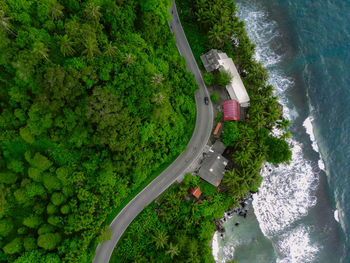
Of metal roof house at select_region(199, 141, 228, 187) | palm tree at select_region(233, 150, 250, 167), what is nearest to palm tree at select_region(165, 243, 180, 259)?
metal roof house at select_region(199, 141, 228, 187)

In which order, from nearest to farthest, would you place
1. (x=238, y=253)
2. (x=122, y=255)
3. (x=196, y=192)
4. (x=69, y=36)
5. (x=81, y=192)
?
(x=69, y=36), (x=81, y=192), (x=122, y=255), (x=196, y=192), (x=238, y=253)

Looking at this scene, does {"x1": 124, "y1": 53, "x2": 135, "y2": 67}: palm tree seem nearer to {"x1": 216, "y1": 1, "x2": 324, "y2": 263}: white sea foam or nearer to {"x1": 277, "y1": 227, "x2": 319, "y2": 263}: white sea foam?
{"x1": 216, "y1": 1, "x2": 324, "y2": 263}: white sea foam

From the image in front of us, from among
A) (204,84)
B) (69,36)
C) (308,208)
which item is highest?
(69,36)

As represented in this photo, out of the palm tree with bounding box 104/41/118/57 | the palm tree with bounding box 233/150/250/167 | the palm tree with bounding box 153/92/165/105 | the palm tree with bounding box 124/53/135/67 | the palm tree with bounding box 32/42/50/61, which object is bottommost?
the palm tree with bounding box 233/150/250/167

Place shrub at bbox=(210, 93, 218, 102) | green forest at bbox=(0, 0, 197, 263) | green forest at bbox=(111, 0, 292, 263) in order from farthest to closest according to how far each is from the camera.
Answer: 1. shrub at bbox=(210, 93, 218, 102)
2. green forest at bbox=(111, 0, 292, 263)
3. green forest at bbox=(0, 0, 197, 263)

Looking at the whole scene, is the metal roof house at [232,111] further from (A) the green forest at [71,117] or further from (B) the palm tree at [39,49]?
(B) the palm tree at [39,49]

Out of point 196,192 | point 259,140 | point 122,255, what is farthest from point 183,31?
point 122,255

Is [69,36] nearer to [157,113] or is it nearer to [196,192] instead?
[157,113]
